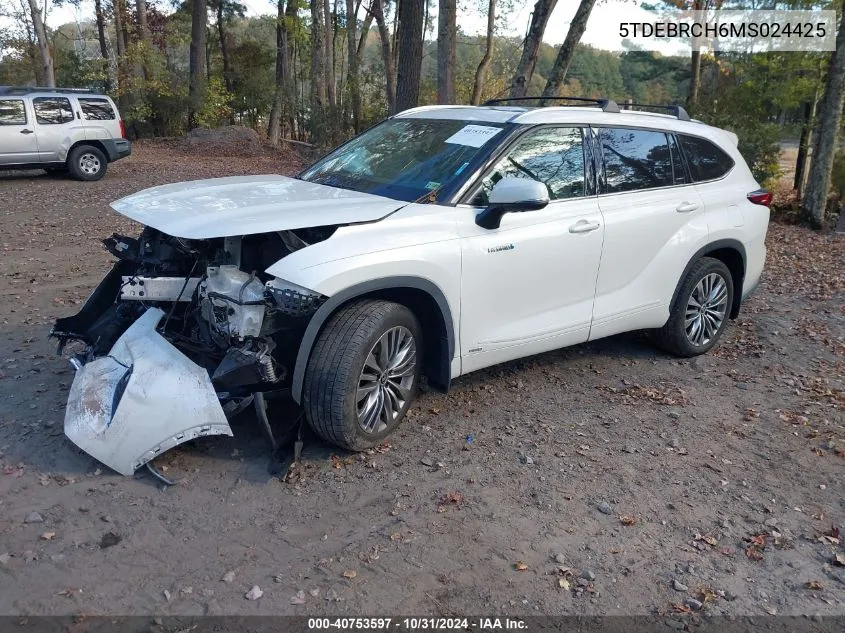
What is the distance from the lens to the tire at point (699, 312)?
5.68 metres

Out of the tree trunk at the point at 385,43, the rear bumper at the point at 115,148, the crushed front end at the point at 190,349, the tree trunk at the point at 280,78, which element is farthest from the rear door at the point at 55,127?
the tree trunk at the point at 385,43

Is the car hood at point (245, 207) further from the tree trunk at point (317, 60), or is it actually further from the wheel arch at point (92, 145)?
the tree trunk at point (317, 60)

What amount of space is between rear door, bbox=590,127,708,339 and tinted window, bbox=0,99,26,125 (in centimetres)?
1359

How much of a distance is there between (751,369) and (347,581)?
13.2 feet

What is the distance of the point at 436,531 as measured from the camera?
354 centimetres

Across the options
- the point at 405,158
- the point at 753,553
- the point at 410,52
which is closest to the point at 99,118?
the point at 410,52

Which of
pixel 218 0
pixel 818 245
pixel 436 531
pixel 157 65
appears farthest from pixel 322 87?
pixel 436 531

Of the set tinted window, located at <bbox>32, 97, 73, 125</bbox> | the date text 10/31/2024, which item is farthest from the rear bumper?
the date text 10/31/2024

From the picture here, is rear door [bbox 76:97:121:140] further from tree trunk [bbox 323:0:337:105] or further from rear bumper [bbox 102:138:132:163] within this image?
tree trunk [bbox 323:0:337:105]

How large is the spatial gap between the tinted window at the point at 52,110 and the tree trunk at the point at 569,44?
9.91m

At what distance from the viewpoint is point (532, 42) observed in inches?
462

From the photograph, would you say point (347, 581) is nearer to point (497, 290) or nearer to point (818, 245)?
point (497, 290)

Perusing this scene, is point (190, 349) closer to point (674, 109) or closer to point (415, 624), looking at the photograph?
point (415, 624)

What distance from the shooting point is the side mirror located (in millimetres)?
4090
